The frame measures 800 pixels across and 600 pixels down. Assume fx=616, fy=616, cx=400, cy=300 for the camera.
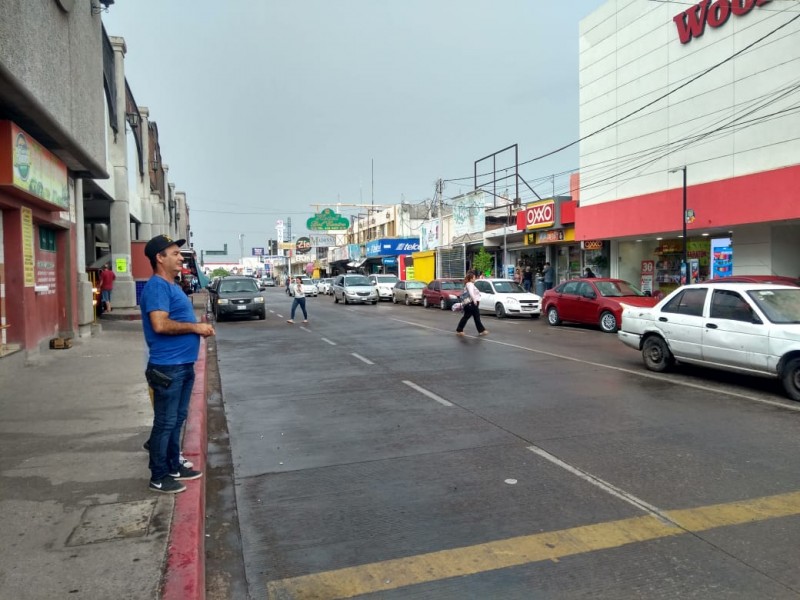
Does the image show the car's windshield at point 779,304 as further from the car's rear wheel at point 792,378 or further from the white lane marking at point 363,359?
the white lane marking at point 363,359

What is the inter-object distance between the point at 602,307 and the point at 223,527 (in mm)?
14766

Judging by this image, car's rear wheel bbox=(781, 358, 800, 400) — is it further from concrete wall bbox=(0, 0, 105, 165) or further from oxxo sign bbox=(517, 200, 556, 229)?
oxxo sign bbox=(517, 200, 556, 229)

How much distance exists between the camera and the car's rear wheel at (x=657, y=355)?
10422 millimetres

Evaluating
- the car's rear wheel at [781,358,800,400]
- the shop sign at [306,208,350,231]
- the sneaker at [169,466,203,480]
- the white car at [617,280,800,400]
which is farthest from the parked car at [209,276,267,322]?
the shop sign at [306,208,350,231]

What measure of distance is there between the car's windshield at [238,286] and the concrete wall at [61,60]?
8.88 m

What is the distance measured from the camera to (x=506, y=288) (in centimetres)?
2358

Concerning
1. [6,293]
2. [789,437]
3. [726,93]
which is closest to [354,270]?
[726,93]

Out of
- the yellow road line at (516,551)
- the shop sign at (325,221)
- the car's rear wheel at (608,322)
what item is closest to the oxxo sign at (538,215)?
the car's rear wheel at (608,322)

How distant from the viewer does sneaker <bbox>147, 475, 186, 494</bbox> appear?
184 inches

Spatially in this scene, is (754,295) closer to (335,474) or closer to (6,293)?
(335,474)

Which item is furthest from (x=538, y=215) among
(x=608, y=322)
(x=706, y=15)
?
(x=608, y=322)

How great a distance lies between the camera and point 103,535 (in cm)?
396

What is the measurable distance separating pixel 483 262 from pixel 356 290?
7.96 m

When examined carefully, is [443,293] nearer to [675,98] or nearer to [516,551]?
[675,98]
